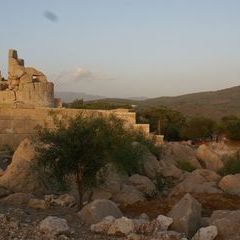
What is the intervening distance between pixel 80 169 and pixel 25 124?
969 cm

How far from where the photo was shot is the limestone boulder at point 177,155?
24484 millimetres

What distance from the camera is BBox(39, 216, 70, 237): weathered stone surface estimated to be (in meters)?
8.95

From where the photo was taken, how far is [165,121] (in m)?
48.0

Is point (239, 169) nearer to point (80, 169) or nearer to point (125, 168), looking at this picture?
point (125, 168)

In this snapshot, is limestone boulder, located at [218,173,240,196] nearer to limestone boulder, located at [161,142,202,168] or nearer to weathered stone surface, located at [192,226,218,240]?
limestone boulder, located at [161,142,202,168]

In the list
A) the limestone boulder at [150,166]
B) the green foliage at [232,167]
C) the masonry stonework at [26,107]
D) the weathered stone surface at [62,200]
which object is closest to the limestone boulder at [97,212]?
the weathered stone surface at [62,200]

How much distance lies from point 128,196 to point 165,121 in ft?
106

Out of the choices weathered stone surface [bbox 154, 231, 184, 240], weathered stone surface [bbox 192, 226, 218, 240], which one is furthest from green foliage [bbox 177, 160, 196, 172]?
weathered stone surface [bbox 154, 231, 184, 240]

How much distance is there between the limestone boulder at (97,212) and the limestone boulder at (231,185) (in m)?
7.11

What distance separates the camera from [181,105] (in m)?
102

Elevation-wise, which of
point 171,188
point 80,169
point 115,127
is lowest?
point 171,188

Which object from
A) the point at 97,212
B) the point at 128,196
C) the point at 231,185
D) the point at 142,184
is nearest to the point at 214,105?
the point at 231,185

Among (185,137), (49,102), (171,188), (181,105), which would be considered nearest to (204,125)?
(185,137)

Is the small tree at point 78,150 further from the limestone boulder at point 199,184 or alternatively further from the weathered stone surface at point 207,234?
the weathered stone surface at point 207,234
